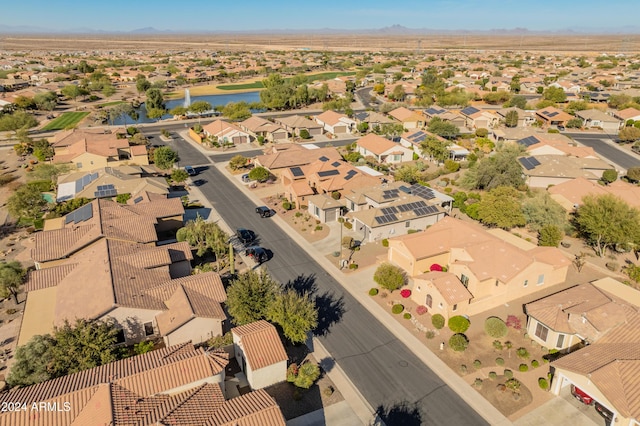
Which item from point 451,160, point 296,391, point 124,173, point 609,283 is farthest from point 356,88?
point 296,391

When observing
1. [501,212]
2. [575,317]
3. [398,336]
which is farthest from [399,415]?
[501,212]

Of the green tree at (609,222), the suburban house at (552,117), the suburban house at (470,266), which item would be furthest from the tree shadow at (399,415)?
the suburban house at (552,117)

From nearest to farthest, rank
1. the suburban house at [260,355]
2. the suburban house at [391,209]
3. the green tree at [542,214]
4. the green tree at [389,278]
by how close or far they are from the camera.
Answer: the suburban house at [260,355] → the green tree at [389,278] → the suburban house at [391,209] → the green tree at [542,214]

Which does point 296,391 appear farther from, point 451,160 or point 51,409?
point 451,160

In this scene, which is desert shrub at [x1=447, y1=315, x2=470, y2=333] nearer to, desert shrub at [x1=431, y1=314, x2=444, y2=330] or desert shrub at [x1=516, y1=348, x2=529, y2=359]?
desert shrub at [x1=431, y1=314, x2=444, y2=330]

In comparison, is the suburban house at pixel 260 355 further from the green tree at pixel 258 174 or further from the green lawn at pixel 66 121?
the green lawn at pixel 66 121

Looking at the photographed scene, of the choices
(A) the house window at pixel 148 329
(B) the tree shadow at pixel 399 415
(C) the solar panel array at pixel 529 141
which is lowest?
(B) the tree shadow at pixel 399 415
